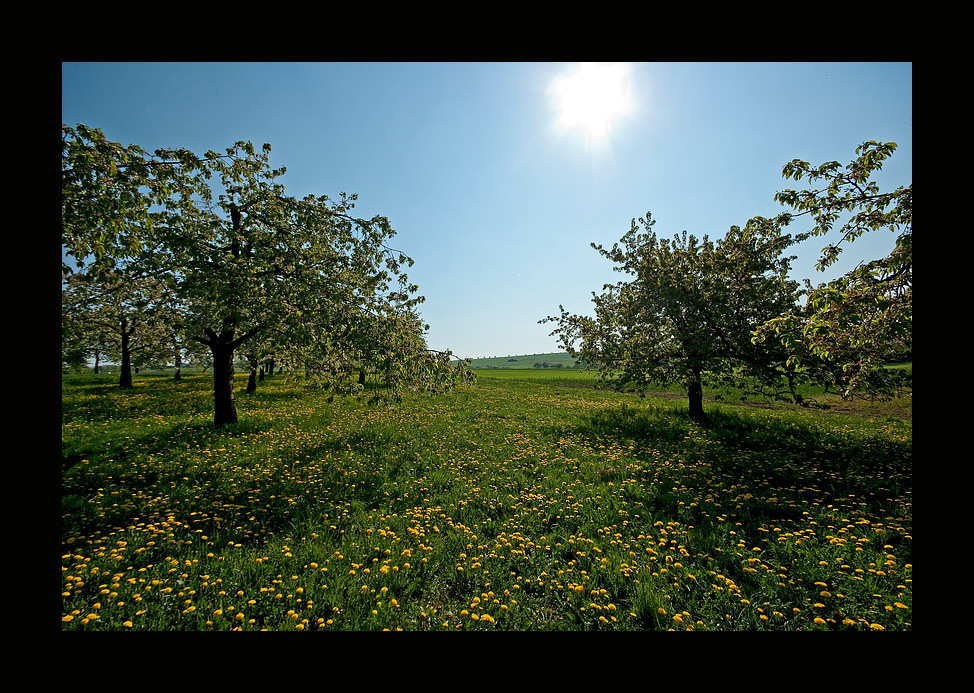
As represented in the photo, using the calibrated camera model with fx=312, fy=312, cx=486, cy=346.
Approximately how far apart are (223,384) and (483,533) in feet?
39.7

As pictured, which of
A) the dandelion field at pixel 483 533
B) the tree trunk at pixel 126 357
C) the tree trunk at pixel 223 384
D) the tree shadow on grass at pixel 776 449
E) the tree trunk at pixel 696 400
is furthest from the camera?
the tree trunk at pixel 126 357

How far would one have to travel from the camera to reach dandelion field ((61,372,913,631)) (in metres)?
3.24

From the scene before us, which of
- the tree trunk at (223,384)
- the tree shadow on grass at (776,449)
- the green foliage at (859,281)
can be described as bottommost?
the tree shadow on grass at (776,449)

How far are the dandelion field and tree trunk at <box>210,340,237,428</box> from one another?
138 centimetres

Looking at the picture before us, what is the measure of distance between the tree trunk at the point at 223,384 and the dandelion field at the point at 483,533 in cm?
138

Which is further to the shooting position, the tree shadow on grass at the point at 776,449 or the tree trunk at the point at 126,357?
the tree trunk at the point at 126,357

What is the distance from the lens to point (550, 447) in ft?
31.5

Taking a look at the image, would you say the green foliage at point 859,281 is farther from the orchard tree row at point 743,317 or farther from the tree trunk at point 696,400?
the tree trunk at point 696,400

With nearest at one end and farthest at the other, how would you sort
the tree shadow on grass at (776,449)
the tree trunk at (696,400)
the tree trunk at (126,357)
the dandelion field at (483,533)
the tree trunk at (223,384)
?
the dandelion field at (483,533)
the tree shadow on grass at (776,449)
the tree trunk at (223,384)
the tree trunk at (696,400)
the tree trunk at (126,357)

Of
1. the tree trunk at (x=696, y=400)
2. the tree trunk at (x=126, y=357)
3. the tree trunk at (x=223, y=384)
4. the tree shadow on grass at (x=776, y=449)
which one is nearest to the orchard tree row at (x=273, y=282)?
the tree trunk at (x=223, y=384)

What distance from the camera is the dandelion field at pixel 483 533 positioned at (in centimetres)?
324
